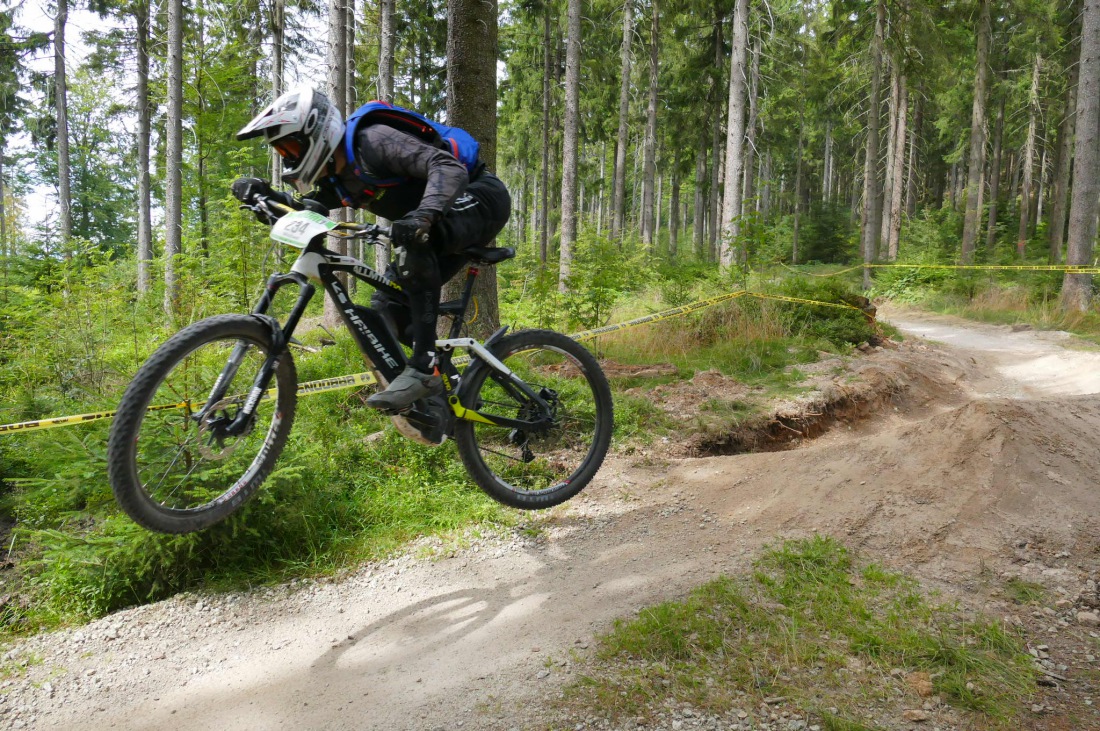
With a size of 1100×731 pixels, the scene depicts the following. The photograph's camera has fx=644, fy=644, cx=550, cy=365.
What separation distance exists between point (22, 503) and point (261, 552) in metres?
2.38

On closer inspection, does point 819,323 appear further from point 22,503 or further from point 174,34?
point 174,34

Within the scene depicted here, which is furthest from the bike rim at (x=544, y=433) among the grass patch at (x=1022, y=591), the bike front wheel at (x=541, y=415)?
the grass patch at (x=1022, y=591)

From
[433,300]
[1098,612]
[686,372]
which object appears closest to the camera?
[1098,612]

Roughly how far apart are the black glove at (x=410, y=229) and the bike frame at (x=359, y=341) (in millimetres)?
333

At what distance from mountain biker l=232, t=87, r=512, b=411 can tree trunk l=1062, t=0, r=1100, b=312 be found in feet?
49.0

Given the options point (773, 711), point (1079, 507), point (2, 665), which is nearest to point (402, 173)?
point (773, 711)

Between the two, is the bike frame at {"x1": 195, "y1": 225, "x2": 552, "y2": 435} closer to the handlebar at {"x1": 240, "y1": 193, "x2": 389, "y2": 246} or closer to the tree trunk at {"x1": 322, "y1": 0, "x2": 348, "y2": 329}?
the handlebar at {"x1": 240, "y1": 193, "x2": 389, "y2": 246}

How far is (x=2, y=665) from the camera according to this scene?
3.49m

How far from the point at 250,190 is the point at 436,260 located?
98 cm

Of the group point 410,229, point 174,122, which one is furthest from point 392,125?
point 174,122

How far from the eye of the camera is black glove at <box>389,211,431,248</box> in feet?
9.98

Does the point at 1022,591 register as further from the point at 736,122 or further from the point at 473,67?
the point at 736,122

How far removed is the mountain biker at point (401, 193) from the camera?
3100mm

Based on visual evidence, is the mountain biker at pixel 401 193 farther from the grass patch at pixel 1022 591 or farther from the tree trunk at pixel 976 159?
the tree trunk at pixel 976 159
